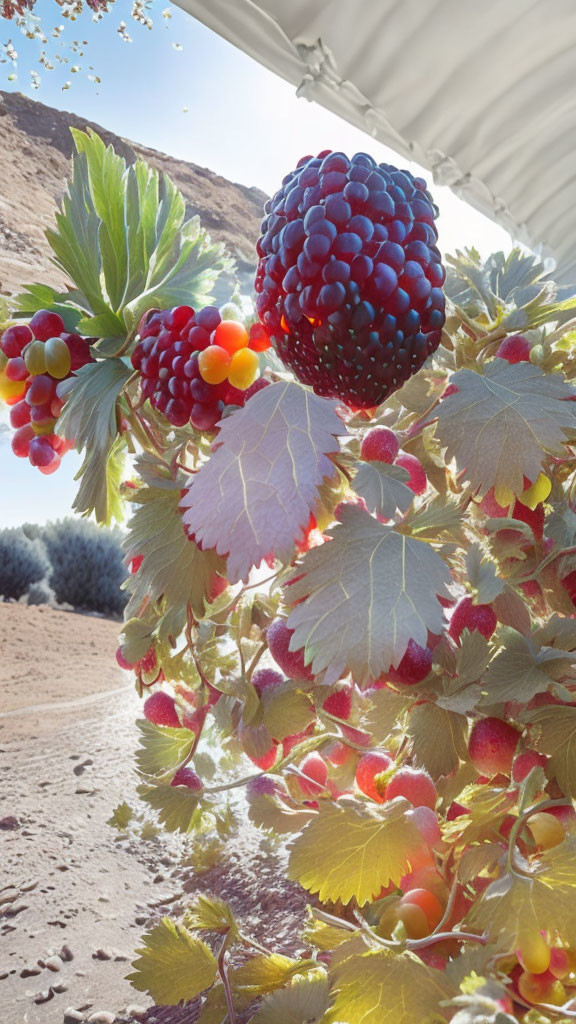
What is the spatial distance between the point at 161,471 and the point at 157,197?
0.12 m

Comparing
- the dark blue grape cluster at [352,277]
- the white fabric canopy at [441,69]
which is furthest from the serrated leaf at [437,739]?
the white fabric canopy at [441,69]

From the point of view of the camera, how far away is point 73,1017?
341 mm

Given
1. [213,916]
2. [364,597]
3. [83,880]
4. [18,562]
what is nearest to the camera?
[364,597]

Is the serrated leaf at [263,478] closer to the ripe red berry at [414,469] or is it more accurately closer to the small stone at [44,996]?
the ripe red berry at [414,469]

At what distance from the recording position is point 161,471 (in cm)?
24

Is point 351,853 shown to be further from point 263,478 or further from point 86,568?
point 86,568

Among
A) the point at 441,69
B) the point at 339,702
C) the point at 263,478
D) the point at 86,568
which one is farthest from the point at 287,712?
the point at 441,69

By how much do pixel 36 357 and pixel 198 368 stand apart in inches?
2.9

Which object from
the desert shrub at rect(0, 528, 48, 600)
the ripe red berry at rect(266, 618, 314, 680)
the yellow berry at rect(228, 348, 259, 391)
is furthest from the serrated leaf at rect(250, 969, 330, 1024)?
the desert shrub at rect(0, 528, 48, 600)

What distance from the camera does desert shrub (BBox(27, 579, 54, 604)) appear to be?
114 cm

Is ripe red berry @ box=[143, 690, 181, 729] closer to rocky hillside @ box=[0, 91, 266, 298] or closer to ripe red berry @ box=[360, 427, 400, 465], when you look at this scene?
ripe red berry @ box=[360, 427, 400, 465]

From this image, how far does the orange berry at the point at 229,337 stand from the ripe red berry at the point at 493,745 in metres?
0.15

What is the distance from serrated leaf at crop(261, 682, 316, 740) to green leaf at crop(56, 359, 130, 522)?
100mm

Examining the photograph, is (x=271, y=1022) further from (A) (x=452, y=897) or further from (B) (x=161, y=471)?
(B) (x=161, y=471)
